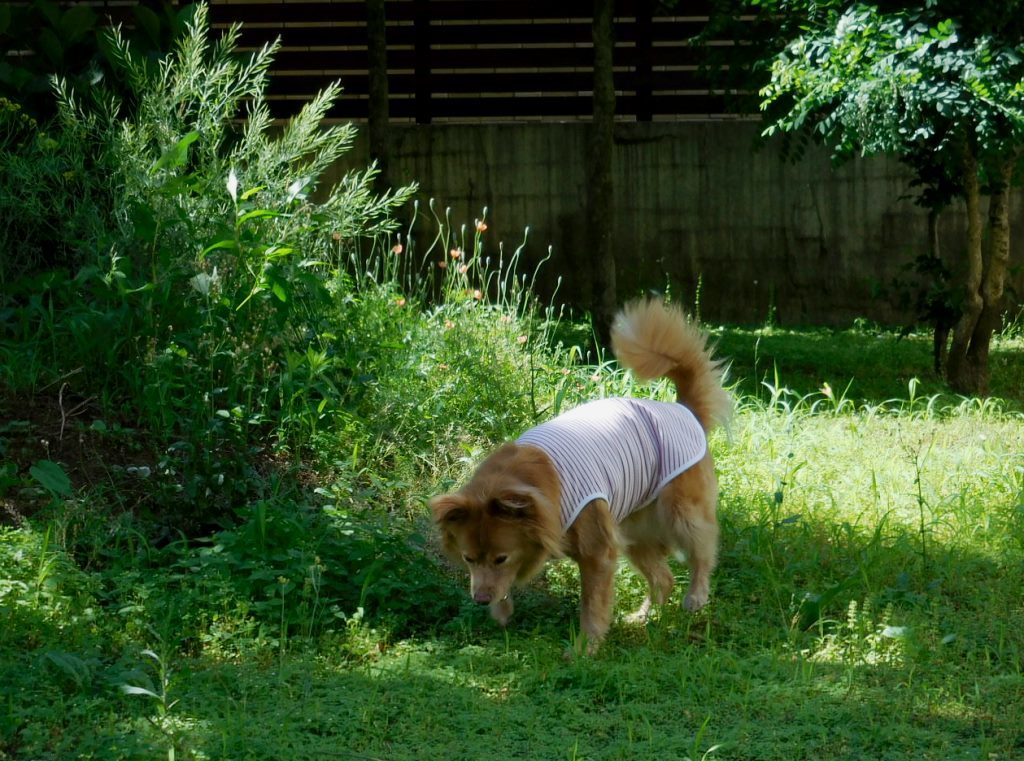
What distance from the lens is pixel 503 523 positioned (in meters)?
4.02


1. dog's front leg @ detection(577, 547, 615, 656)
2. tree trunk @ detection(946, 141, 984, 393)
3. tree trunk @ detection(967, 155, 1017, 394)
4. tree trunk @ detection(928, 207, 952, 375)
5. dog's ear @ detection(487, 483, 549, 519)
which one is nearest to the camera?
dog's ear @ detection(487, 483, 549, 519)

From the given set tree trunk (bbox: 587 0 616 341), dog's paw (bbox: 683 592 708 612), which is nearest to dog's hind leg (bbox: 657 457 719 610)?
dog's paw (bbox: 683 592 708 612)

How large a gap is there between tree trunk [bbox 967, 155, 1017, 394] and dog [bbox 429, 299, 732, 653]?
3.76 meters

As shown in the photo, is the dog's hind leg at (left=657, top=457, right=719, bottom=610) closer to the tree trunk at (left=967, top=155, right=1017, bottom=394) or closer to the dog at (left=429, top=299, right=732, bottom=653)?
the dog at (left=429, top=299, right=732, bottom=653)

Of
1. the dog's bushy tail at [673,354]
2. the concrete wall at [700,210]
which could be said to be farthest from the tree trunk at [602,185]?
the dog's bushy tail at [673,354]

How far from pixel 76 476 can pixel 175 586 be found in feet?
3.09

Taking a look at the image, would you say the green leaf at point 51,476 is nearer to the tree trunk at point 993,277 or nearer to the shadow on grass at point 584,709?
the shadow on grass at point 584,709

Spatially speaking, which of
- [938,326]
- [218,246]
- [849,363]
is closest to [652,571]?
[218,246]

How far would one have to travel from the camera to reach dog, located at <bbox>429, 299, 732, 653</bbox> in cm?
404

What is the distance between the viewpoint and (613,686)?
379 centimetres

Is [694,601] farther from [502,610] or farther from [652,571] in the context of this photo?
[502,610]

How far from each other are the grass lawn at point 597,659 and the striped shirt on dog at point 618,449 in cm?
50

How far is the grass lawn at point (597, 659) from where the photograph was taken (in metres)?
3.34

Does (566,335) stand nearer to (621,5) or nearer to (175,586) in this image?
(621,5)
